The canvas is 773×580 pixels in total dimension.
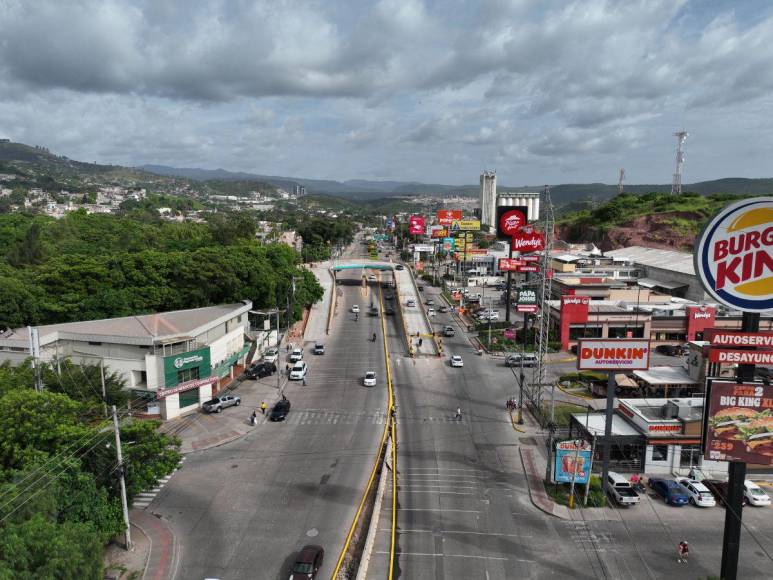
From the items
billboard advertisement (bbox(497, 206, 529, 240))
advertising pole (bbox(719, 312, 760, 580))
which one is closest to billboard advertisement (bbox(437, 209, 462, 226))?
billboard advertisement (bbox(497, 206, 529, 240))

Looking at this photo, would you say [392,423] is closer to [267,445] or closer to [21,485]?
[267,445]

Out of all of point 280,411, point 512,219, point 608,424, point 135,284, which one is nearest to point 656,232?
point 512,219

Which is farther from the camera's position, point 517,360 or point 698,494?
point 517,360

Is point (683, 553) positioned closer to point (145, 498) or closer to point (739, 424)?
point (739, 424)

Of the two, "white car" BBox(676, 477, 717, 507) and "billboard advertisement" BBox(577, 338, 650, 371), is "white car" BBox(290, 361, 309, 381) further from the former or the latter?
"white car" BBox(676, 477, 717, 507)

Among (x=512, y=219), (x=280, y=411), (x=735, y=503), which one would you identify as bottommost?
(x=280, y=411)
